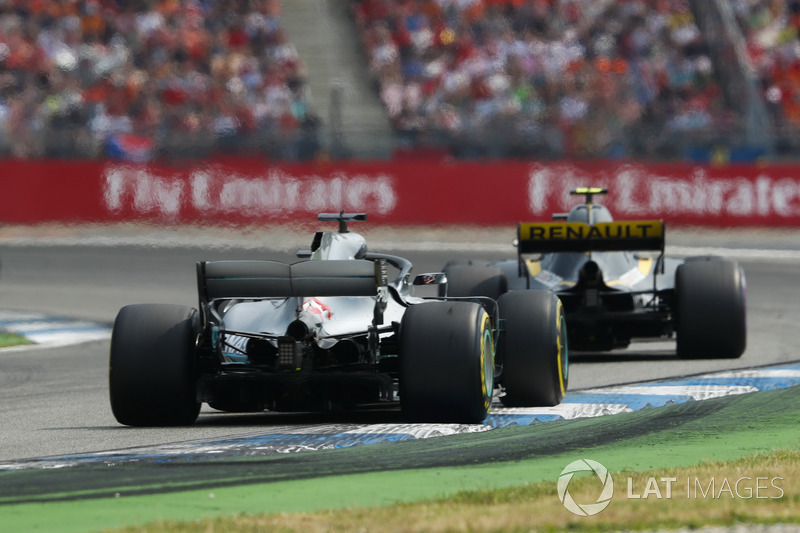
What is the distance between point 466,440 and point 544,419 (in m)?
1.08

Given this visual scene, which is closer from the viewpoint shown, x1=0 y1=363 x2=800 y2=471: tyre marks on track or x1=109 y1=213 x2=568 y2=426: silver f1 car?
x1=0 y1=363 x2=800 y2=471: tyre marks on track

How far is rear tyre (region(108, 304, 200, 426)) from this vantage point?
28.6 feet

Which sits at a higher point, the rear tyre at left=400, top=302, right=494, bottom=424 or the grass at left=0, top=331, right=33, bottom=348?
the rear tyre at left=400, top=302, right=494, bottom=424

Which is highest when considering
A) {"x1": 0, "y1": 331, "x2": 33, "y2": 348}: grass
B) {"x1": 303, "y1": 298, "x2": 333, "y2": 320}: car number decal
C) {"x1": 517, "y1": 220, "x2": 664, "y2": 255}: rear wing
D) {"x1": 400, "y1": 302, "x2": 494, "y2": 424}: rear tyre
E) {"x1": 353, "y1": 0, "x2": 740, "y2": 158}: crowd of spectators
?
{"x1": 353, "y1": 0, "x2": 740, "y2": 158}: crowd of spectators

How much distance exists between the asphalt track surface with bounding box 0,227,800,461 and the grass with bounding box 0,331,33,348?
576mm

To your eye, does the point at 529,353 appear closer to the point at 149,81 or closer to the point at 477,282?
the point at 477,282

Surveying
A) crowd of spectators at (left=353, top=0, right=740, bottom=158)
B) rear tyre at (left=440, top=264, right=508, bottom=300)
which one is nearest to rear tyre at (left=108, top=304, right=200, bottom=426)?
→ rear tyre at (left=440, top=264, right=508, bottom=300)

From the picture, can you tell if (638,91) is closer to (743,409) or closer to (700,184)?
(700,184)

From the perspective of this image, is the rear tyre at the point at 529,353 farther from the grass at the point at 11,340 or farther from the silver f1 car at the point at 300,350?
the grass at the point at 11,340

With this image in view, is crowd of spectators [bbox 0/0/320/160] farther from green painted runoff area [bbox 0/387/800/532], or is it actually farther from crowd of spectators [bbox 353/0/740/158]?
green painted runoff area [bbox 0/387/800/532]

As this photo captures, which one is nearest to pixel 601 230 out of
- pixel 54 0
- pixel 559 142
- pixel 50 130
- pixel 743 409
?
pixel 743 409

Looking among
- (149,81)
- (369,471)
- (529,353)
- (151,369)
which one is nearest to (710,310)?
(529,353)

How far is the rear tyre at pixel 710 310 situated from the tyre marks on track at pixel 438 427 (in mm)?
1244

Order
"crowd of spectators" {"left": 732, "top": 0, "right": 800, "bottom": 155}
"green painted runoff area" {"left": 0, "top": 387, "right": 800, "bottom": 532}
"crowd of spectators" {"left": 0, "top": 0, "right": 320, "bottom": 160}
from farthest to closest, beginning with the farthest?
"crowd of spectators" {"left": 732, "top": 0, "right": 800, "bottom": 155}, "crowd of spectators" {"left": 0, "top": 0, "right": 320, "bottom": 160}, "green painted runoff area" {"left": 0, "top": 387, "right": 800, "bottom": 532}
